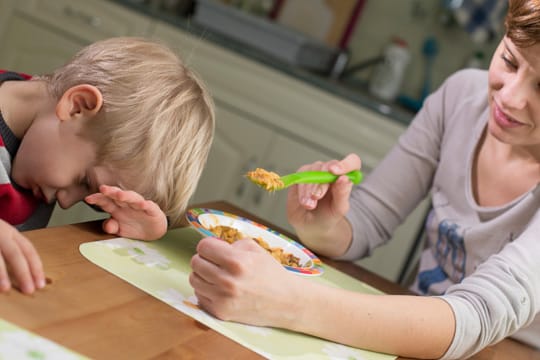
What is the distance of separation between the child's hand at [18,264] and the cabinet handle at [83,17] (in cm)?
212

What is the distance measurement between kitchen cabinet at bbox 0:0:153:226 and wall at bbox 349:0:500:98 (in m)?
0.95

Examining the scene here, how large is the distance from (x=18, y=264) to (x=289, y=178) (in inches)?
18.5

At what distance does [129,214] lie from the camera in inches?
35.9

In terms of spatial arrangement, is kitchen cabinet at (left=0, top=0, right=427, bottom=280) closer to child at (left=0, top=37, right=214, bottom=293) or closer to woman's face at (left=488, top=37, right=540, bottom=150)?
woman's face at (left=488, top=37, right=540, bottom=150)

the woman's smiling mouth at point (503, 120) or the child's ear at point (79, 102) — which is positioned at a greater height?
the woman's smiling mouth at point (503, 120)

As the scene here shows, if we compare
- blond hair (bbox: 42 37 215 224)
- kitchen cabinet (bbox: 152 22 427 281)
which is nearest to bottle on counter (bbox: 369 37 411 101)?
kitchen cabinet (bbox: 152 22 427 281)

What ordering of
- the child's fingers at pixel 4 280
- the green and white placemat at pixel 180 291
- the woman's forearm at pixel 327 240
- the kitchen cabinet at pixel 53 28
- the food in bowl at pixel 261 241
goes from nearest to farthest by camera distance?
the child's fingers at pixel 4 280 < the green and white placemat at pixel 180 291 < the food in bowl at pixel 261 241 < the woman's forearm at pixel 327 240 < the kitchen cabinet at pixel 53 28

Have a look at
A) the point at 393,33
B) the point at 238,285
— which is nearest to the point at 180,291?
the point at 238,285

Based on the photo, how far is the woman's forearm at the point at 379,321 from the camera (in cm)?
84

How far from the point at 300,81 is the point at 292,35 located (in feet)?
0.75

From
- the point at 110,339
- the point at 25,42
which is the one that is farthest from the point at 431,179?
the point at 25,42

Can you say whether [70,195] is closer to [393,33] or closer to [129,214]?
[129,214]

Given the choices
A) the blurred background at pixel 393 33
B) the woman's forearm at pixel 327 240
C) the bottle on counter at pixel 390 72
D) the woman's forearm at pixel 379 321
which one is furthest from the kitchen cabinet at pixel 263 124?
the woman's forearm at pixel 379 321

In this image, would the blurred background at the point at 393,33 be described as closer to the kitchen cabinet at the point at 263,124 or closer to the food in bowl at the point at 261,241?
the kitchen cabinet at the point at 263,124
